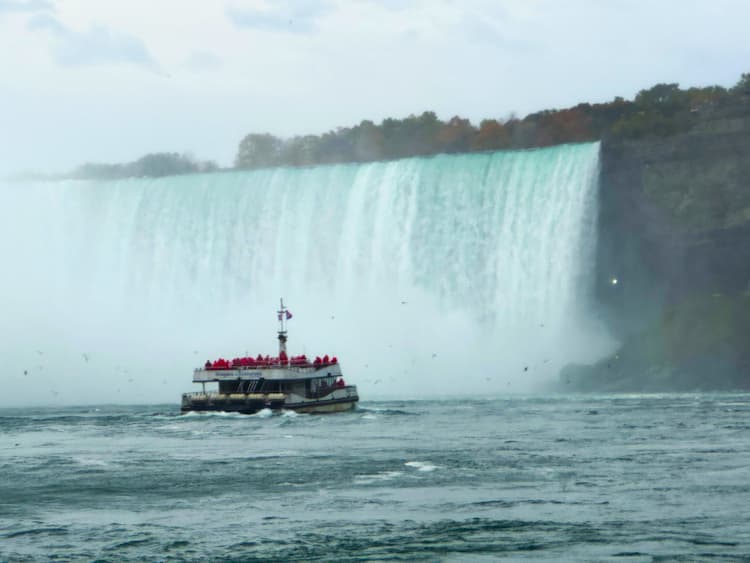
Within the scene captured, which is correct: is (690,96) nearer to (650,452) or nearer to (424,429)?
(424,429)

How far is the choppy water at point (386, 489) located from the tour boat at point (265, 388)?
5.17 meters

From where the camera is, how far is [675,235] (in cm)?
9169

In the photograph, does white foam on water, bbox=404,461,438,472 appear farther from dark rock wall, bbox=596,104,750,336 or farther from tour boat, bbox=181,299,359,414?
dark rock wall, bbox=596,104,750,336

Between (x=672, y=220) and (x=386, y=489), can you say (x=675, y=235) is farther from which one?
(x=386, y=489)

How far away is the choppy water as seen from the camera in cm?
2927

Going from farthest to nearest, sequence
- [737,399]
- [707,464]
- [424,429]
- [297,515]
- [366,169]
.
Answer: [366,169] → [737,399] → [424,429] → [707,464] → [297,515]

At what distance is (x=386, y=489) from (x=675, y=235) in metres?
58.3

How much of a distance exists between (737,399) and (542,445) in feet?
93.0

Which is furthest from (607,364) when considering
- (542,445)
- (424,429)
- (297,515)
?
(297,515)

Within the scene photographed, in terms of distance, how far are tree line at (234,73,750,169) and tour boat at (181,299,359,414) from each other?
4332 cm

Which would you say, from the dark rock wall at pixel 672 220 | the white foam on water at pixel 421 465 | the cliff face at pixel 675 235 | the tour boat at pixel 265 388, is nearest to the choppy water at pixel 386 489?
the white foam on water at pixel 421 465

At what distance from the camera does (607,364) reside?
287ft

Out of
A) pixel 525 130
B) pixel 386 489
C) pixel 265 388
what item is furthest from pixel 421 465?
pixel 525 130

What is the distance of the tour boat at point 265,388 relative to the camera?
6450 cm
